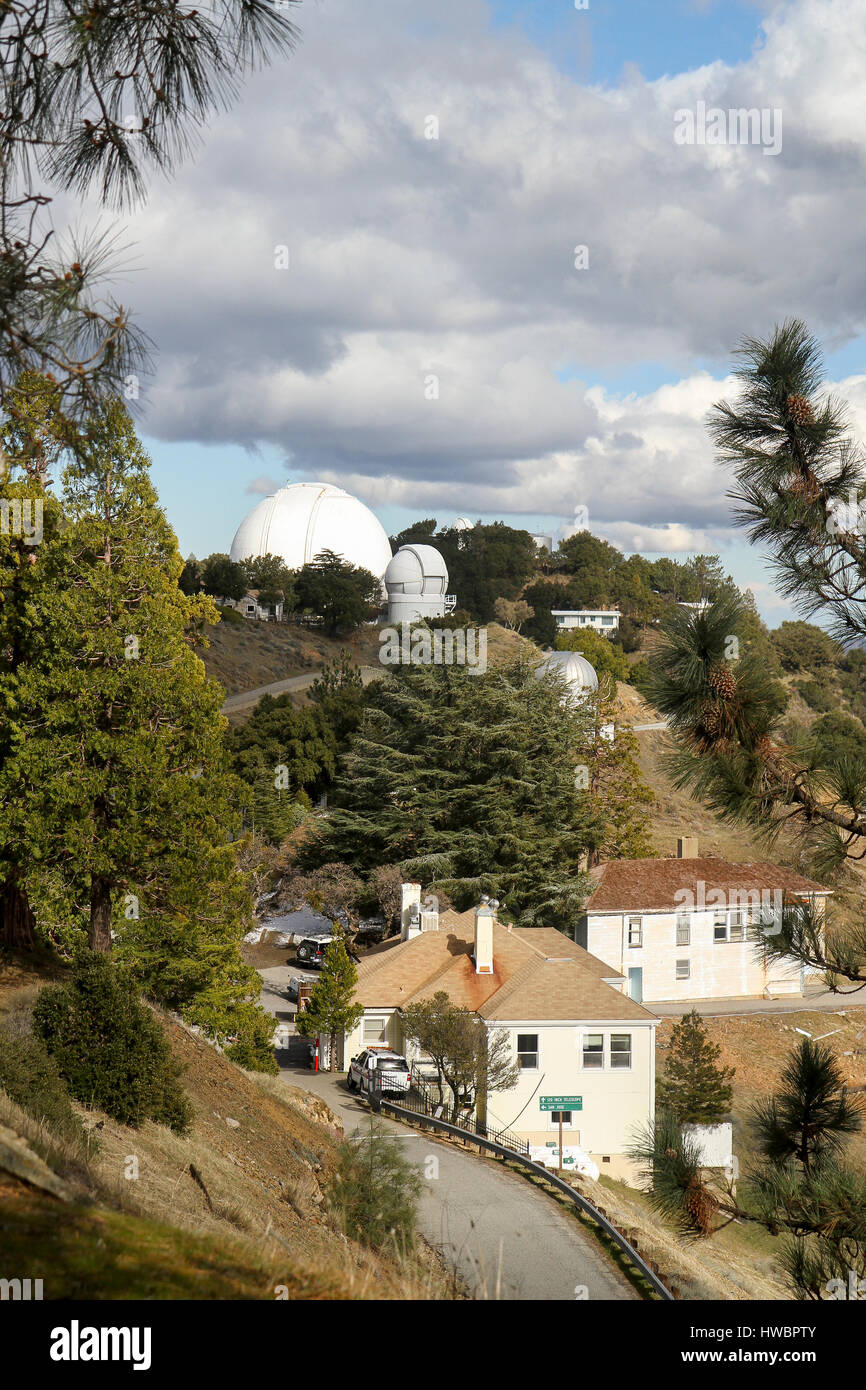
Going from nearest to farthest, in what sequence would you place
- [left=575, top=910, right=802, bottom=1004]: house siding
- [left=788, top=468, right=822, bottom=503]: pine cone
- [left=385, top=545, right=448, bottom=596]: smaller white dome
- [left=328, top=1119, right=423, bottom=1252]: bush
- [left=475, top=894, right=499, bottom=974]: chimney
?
1. [left=788, top=468, right=822, bottom=503]: pine cone
2. [left=328, top=1119, right=423, bottom=1252]: bush
3. [left=475, top=894, right=499, bottom=974]: chimney
4. [left=575, top=910, right=802, bottom=1004]: house siding
5. [left=385, top=545, right=448, bottom=596]: smaller white dome

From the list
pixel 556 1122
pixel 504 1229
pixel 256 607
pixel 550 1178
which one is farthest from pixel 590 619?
pixel 504 1229

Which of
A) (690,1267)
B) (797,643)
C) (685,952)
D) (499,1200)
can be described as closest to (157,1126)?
(499,1200)

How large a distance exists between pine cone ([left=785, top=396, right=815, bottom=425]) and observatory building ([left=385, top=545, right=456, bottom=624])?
94476 millimetres

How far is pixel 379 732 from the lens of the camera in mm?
50688

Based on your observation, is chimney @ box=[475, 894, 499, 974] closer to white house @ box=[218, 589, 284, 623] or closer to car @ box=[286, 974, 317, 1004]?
car @ box=[286, 974, 317, 1004]

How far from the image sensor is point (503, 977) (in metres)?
34.1

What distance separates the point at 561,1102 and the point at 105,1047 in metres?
17.5

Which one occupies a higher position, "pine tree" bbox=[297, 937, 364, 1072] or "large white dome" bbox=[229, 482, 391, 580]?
"large white dome" bbox=[229, 482, 391, 580]

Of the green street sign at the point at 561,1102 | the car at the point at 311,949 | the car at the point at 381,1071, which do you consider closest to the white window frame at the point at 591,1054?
the green street sign at the point at 561,1102

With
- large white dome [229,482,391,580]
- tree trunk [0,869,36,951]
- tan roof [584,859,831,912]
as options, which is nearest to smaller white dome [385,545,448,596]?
large white dome [229,482,391,580]

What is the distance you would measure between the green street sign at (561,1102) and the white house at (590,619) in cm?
8246

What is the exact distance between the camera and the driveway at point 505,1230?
16.3 meters

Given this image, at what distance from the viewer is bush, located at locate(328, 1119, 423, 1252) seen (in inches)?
563
